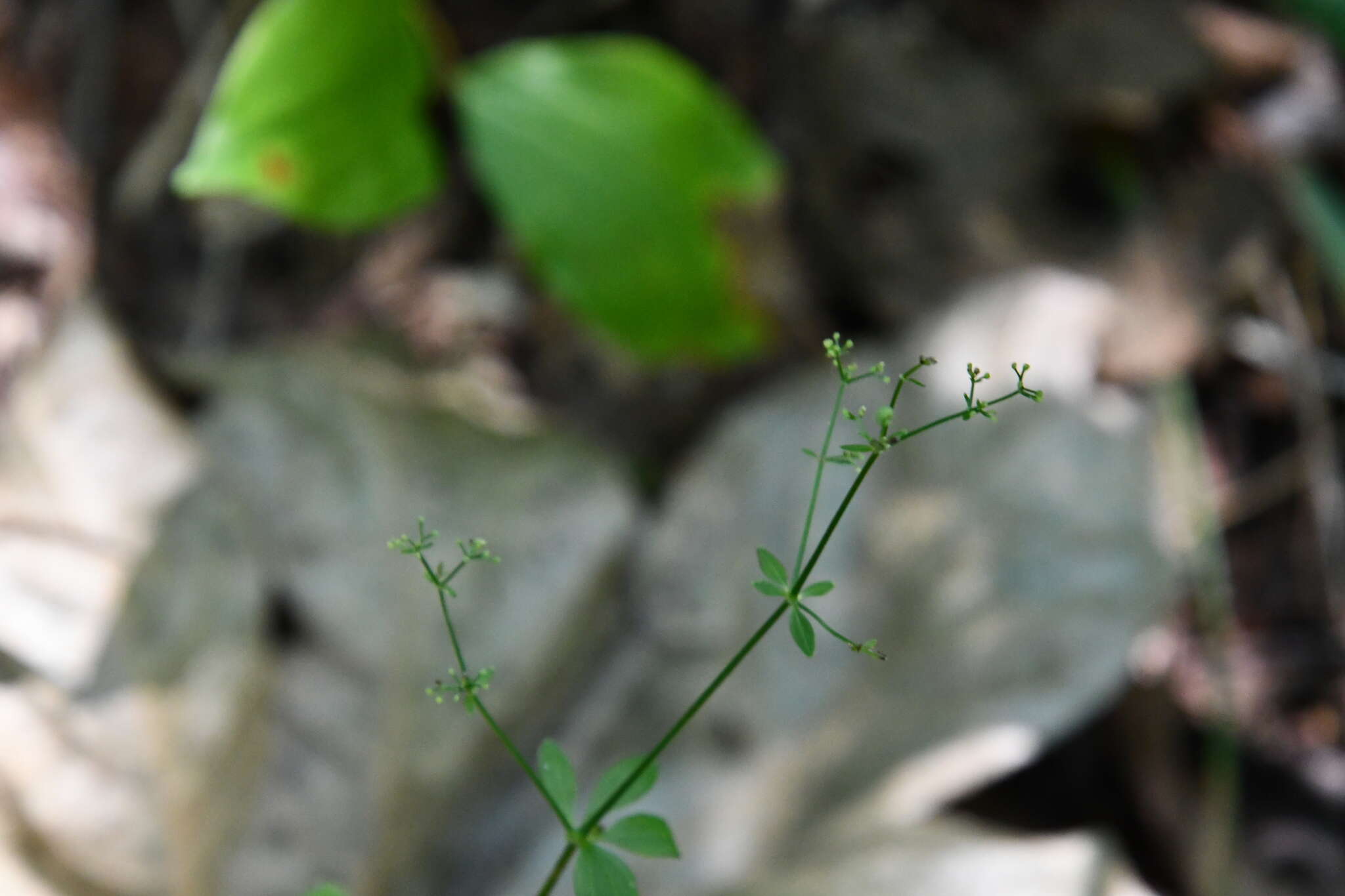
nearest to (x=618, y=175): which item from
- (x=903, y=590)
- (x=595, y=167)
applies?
(x=595, y=167)

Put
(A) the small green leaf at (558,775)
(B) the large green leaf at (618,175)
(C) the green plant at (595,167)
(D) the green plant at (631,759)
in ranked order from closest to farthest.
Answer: (D) the green plant at (631,759) → (A) the small green leaf at (558,775) → (C) the green plant at (595,167) → (B) the large green leaf at (618,175)

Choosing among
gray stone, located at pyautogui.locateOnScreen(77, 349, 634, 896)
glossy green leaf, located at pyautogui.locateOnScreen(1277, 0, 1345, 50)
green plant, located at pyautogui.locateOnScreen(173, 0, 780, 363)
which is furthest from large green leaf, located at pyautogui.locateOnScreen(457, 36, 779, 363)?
glossy green leaf, located at pyautogui.locateOnScreen(1277, 0, 1345, 50)

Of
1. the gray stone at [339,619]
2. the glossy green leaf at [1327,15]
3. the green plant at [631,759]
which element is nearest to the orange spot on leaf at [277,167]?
the gray stone at [339,619]

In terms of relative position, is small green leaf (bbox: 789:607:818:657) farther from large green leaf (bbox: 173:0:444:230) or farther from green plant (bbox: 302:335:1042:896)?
large green leaf (bbox: 173:0:444:230)

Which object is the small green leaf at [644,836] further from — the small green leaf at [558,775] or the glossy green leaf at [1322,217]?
the glossy green leaf at [1322,217]

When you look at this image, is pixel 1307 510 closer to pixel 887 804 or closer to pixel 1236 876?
pixel 1236 876

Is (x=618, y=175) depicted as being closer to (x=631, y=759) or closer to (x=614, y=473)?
(x=614, y=473)
